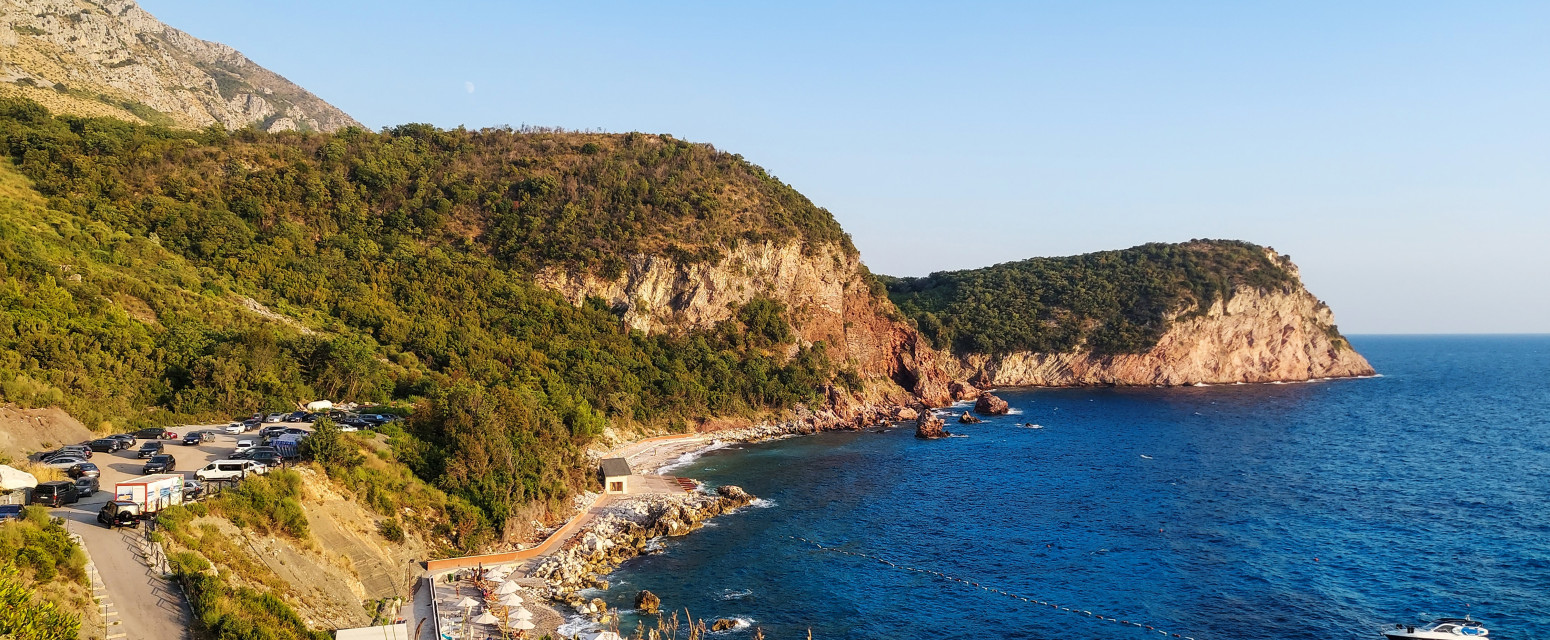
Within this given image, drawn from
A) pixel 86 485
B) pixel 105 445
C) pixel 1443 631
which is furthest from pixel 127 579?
pixel 1443 631

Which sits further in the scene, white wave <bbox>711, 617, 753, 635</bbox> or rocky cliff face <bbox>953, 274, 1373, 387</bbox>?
rocky cliff face <bbox>953, 274, 1373, 387</bbox>

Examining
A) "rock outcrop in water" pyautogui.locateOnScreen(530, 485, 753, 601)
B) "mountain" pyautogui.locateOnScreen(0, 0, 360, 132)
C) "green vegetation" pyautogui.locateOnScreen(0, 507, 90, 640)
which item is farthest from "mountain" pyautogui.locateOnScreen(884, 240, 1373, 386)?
"mountain" pyautogui.locateOnScreen(0, 0, 360, 132)

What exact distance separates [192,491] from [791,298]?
2971 inches

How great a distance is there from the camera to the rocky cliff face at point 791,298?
8819 cm

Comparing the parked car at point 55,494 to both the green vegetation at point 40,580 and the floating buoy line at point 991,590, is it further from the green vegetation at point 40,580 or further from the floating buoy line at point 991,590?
the floating buoy line at point 991,590

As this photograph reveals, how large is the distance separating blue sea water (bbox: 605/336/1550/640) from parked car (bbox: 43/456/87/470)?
70.8 ft

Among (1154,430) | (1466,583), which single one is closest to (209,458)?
(1466,583)

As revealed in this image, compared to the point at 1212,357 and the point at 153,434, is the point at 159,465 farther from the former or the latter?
the point at 1212,357

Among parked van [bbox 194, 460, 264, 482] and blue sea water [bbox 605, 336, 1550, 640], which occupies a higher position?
parked van [bbox 194, 460, 264, 482]

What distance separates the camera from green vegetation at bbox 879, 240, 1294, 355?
128750 millimetres

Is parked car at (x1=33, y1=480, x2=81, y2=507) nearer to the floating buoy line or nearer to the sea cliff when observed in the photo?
the floating buoy line

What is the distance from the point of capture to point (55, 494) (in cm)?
2556

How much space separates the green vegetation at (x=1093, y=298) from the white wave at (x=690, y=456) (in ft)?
204

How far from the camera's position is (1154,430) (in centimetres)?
8181
